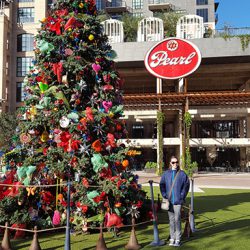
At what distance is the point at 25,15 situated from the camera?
184 feet

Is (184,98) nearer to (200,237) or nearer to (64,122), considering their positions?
(64,122)

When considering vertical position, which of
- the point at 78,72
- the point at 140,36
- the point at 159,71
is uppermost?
the point at 140,36

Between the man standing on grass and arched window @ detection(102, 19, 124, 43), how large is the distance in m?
32.5

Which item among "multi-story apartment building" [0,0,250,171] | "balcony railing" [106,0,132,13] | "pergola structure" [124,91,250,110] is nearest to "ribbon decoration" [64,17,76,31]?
"multi-story apartment building" [0,0,250,171]

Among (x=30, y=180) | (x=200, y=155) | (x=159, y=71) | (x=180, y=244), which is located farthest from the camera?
(x=200, y=155)

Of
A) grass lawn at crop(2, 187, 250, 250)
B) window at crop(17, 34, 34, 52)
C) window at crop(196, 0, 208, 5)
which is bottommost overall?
grass lawn at crop(2, 187, 250, 250)

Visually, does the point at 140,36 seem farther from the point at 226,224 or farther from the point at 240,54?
the point at 226,224

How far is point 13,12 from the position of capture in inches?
2185

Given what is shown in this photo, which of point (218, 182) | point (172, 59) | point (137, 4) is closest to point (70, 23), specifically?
point (218, 182)

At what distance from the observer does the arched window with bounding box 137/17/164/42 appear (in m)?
37.9

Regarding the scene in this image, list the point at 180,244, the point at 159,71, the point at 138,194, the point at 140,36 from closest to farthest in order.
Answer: the point at 180,244 → the point at 138,194 → the point at 159,71 → the point at 140,36

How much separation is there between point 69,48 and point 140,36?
102 feet

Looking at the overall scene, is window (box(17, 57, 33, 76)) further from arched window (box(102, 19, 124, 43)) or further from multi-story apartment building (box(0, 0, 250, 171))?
arched window (box(102, 19, 124, 43))

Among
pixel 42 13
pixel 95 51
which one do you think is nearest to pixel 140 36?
pixel 42 13
